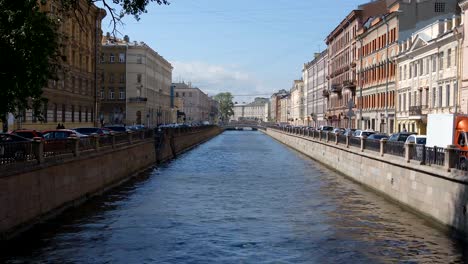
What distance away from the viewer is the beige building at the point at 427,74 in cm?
4956

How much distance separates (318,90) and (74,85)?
7970 centimetres

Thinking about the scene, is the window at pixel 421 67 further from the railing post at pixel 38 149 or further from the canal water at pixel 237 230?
the railing post at pixel 38 149

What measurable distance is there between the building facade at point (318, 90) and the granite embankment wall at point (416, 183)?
75784 mm

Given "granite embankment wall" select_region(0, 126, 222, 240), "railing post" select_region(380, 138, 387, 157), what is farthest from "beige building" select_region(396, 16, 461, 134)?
"granite embankment wall" select_region(0, 126, 222, 240)

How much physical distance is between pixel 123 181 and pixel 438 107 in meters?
29.7

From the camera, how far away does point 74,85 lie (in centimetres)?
6581

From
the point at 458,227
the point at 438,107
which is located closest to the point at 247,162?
the point at 438,107

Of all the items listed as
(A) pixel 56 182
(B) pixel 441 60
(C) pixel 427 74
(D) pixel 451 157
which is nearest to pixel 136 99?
(C) pixel 427 74

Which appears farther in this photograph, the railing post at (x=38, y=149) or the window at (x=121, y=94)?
the window at (x=121, y=94)

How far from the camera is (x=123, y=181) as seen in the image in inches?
1403

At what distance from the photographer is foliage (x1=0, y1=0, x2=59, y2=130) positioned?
18.3 metres

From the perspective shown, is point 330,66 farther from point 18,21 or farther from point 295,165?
point 18,21

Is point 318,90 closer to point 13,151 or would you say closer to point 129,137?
point 129,137

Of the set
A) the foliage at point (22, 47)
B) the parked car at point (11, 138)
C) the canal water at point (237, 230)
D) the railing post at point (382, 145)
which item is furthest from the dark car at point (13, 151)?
the railing post at point (382, 145)
